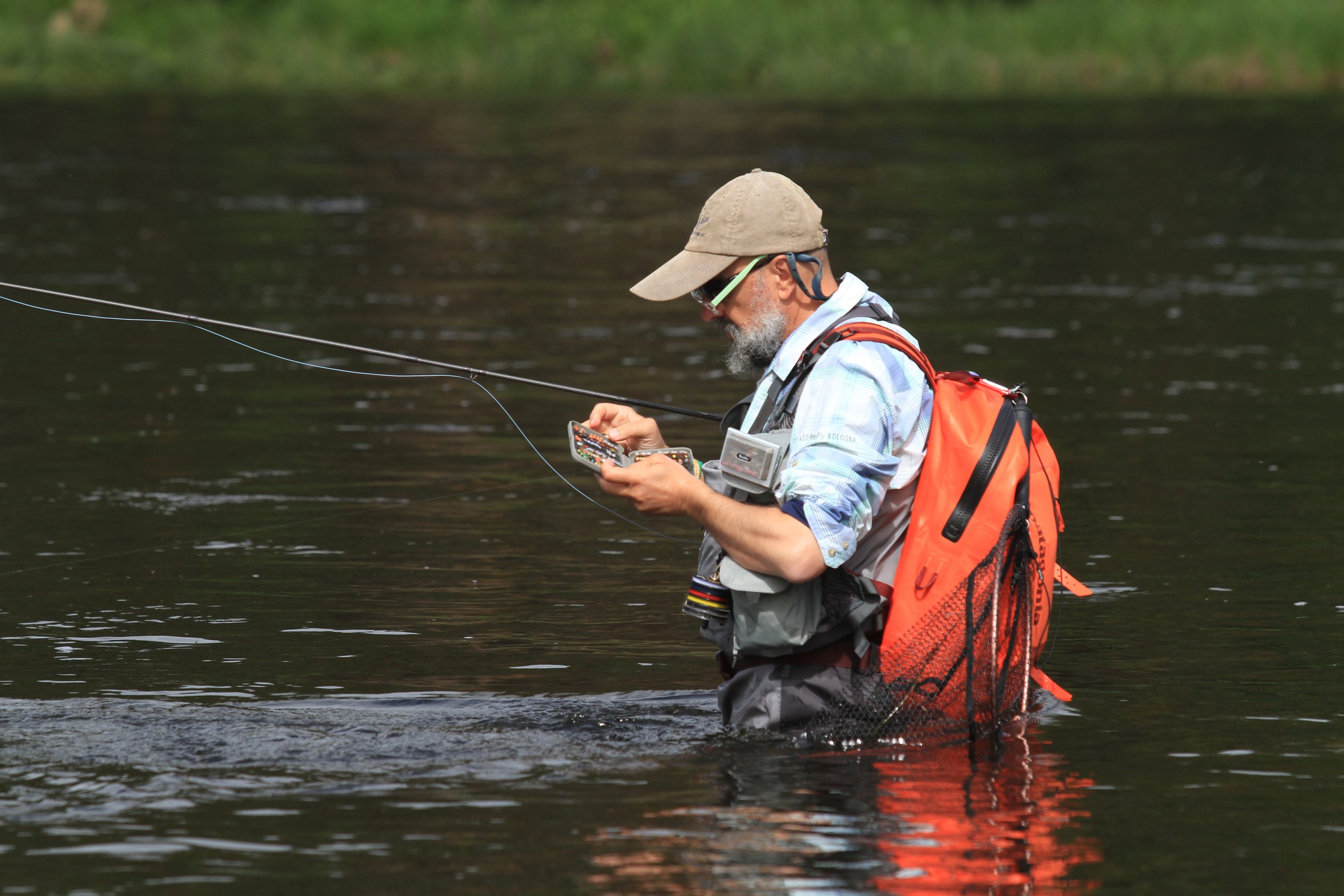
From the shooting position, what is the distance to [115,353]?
13.1m

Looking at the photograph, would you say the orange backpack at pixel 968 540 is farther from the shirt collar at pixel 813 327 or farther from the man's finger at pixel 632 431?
the man's finger at pixel 632 431

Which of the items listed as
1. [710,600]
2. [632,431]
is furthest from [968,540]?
[632,431]

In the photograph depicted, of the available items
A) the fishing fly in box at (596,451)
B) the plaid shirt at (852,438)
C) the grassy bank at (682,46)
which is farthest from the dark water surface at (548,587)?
the grassy bank at (682,46)

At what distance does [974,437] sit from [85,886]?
2241mm

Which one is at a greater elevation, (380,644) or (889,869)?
(380,644)

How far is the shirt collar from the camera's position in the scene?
5137 millimetres

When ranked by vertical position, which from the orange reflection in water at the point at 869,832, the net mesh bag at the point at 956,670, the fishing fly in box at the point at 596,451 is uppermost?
the fishing fly in box at the point at 596,451

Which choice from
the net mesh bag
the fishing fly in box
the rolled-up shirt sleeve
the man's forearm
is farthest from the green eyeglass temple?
the net mesh bag

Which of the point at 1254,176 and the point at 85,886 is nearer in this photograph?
the point at 85,886

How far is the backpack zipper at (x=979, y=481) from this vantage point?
5070 millimetres

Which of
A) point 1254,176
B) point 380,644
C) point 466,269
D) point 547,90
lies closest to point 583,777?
point 380,644

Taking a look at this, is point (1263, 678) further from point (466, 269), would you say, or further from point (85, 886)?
point (466, 269)

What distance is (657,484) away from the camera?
494cm

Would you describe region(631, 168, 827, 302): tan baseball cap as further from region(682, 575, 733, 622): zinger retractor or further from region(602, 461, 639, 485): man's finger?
region(682, 575, 733, 622): zinger retractor
